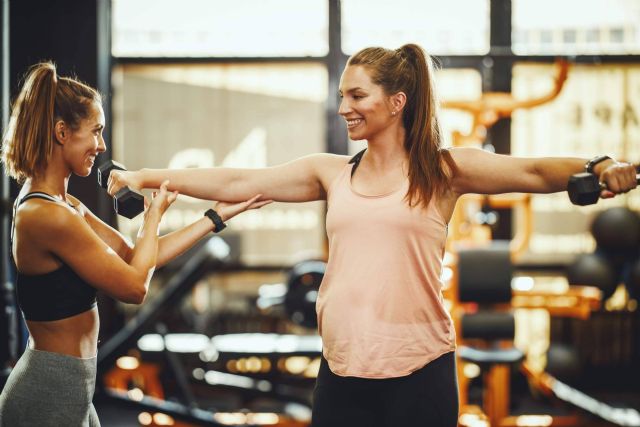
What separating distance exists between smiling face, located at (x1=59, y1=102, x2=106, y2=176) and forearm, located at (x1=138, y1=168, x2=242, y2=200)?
282mm

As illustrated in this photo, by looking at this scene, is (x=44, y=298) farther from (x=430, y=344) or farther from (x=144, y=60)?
(x=144, y=60)

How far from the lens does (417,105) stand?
1556mm

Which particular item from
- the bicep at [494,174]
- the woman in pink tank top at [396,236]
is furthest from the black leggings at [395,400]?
the bicep at [494,174]

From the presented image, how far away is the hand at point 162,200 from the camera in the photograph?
167 cm

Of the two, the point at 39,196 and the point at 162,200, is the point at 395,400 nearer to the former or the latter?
the point at 162,200

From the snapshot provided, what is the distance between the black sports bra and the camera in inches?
54.6

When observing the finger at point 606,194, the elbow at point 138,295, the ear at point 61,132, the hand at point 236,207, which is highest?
the ear at point 61,132

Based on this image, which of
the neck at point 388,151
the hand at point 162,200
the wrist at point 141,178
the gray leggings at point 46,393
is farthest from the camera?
the wrist at point 141,178

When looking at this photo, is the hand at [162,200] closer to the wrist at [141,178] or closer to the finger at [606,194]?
the wrist at [141,178]

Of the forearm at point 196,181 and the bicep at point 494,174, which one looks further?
the forearm at point 196,181

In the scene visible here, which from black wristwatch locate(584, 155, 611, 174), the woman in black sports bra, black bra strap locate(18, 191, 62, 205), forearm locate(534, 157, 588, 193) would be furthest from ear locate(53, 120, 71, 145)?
black wristwatch locate(584, 155, 611, 174)

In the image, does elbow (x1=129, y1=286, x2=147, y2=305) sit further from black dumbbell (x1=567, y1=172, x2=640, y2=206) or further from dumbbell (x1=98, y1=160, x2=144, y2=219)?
black dumbbell (x1=567, y1=172, x2=640, y2=206)

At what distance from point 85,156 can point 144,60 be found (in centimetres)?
320

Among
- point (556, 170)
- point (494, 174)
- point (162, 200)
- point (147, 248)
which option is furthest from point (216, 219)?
point (556, 170)
